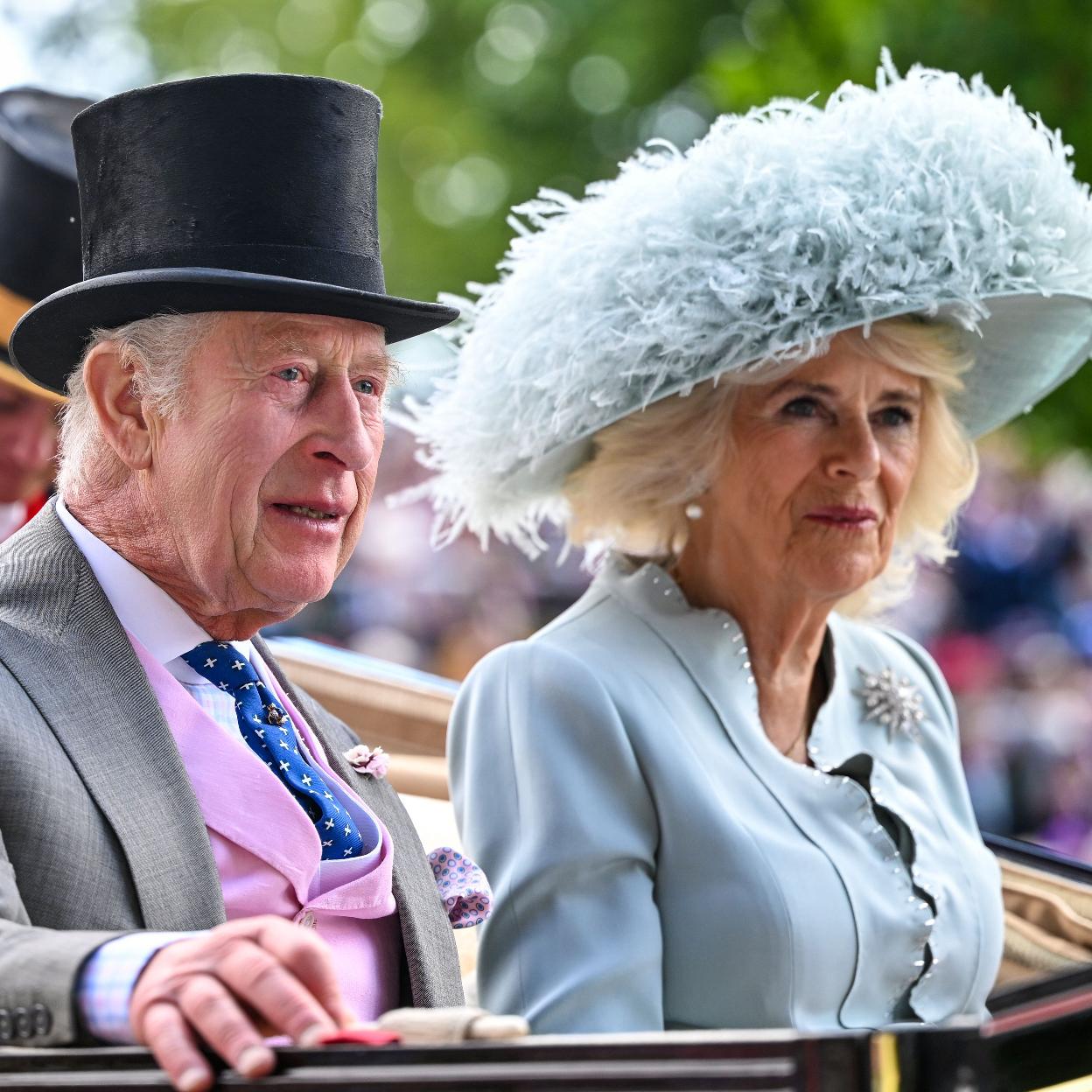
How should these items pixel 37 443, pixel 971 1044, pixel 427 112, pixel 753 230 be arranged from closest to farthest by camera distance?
pixel 971 1044
pixel 753 230
pixel 37 443
pixel 427 112

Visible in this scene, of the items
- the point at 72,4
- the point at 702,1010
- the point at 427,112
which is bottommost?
the point at 702,1010

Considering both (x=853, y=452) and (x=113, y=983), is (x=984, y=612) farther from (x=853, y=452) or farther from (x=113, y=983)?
(x=113, y=983)

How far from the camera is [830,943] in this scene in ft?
7.59

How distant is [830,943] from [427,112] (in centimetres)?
1103

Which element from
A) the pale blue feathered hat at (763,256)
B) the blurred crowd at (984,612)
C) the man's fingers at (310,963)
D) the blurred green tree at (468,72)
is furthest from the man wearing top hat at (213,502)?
the blurred green tree at (468,72)

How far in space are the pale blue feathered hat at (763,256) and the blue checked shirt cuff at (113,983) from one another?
4.55ft

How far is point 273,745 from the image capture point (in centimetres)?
184

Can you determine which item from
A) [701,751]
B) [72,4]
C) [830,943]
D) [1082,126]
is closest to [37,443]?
[701,751]

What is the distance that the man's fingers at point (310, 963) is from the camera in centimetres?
121

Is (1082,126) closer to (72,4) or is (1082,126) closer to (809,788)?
(809,788)

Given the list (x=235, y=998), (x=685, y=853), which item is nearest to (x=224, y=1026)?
(x=235, y=998)

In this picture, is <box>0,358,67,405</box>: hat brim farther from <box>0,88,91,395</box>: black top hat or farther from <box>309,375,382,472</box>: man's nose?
<box>309,375,382,472</box>: man's nose

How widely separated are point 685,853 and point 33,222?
1791mm

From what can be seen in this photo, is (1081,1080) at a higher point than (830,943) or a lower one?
lower
